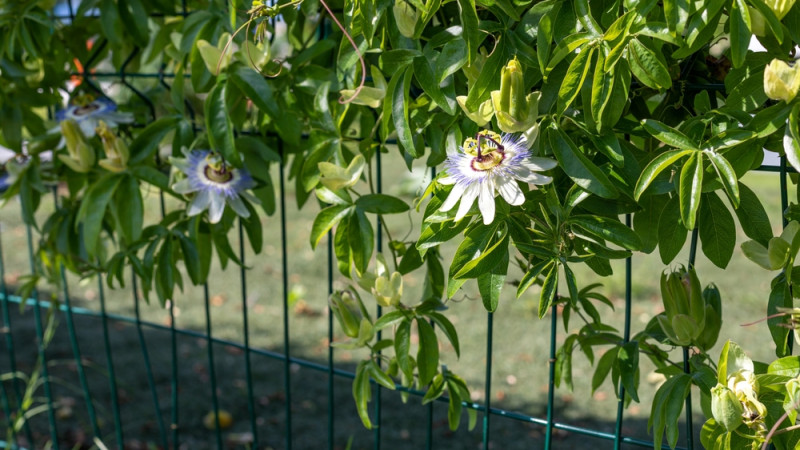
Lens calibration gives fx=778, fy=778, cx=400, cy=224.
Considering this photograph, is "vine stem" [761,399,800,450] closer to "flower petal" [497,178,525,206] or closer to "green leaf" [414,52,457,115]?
"flower petal" [497,178,525,206]

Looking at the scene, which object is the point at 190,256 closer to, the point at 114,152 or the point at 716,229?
the point at 114,152

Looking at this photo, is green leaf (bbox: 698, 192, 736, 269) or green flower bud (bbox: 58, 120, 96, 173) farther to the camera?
green flower bud (bbox: 58, 120, 96, 173)

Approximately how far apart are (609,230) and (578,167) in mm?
93

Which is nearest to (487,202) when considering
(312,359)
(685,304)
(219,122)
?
(685,304)

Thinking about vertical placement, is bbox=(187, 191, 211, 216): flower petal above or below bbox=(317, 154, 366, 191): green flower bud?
below

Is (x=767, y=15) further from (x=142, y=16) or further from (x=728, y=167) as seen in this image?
(x=142, y=16)

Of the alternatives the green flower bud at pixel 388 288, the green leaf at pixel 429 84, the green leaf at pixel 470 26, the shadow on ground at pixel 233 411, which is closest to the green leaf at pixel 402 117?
the green leaf at pixel 429 84

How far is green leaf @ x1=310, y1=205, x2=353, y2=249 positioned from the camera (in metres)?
1.31

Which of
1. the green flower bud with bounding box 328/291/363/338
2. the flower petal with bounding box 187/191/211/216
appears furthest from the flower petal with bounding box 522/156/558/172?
the flower petal with bounding box 187/191/211/216

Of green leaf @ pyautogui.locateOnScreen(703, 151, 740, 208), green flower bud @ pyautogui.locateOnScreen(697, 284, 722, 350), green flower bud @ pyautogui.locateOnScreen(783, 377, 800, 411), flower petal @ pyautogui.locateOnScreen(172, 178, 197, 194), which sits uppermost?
green leaf @ pyautogui.locateOnScreen(703, 151, 740, 208)

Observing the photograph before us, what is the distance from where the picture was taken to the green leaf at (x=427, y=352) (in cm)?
132

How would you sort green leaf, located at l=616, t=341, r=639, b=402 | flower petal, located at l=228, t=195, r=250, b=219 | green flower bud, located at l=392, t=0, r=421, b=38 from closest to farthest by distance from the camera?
green flower bud, located at l=392, t=0, r=421, b=38 → green leaf, located at l=616, t=341, r=639, b=402 → flower petal, located at l=228, t=195, r=250, b=219

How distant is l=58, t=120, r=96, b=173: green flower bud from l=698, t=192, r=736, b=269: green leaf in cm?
123

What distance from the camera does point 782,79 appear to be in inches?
35.9
